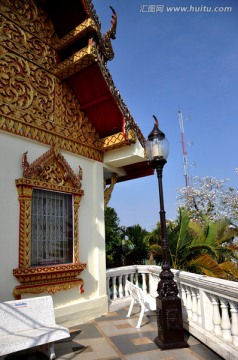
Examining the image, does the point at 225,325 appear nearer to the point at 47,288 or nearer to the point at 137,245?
the point at 47,288

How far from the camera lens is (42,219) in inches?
194

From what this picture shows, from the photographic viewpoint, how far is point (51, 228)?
505 centimetres

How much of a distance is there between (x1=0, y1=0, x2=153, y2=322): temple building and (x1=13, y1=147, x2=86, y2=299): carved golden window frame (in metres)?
→ 0.02

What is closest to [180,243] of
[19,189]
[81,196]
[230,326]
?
[81,196]

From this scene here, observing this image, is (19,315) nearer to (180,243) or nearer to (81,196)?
(81,196)

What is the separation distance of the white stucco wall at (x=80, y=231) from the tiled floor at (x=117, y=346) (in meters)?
0.44

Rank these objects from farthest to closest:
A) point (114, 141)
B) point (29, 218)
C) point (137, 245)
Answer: point (137, 245), point (114, 141), point (29, 218)

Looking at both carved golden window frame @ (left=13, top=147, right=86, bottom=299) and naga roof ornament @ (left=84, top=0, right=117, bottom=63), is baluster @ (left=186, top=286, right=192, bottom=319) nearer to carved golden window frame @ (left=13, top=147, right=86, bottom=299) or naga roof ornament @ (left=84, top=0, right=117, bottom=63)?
carved golden window frame @ (left=13, top=147, right=86, bottom=299)

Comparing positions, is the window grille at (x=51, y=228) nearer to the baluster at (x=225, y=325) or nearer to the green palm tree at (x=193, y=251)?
the baluster at (x=225, y=325)

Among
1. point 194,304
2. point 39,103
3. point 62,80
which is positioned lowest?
point 194,304

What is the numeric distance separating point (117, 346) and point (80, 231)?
2.16 m

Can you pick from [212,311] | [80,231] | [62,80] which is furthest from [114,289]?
[62,80]

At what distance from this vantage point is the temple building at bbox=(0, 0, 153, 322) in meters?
4.51

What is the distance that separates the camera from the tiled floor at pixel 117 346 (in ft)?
12.2
